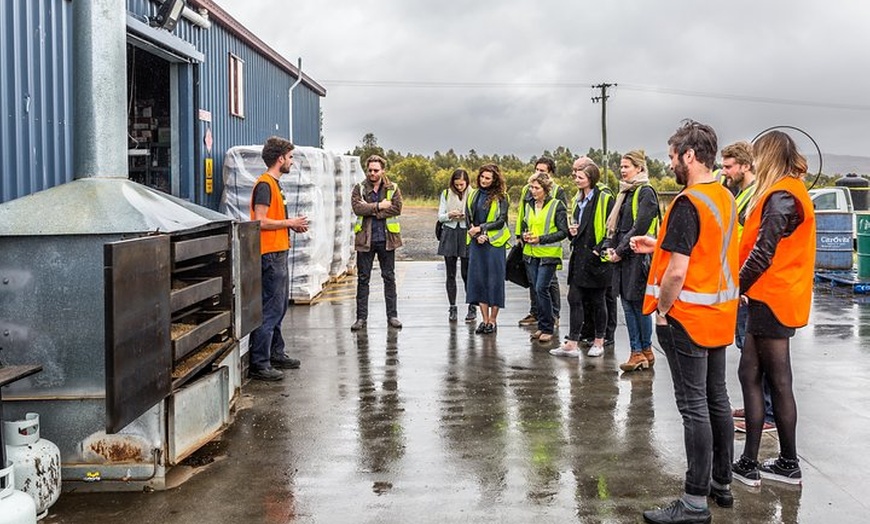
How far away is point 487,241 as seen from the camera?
9.07 metres

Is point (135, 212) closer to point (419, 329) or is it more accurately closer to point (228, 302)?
point (228, 302)

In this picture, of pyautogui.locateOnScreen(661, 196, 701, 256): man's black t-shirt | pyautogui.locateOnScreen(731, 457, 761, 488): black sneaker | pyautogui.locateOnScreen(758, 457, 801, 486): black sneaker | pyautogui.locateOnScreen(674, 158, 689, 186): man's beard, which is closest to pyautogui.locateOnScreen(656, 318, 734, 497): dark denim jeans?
pyautogui.locateOnScreen(661, 196, 701, 256): man's black t-shirt

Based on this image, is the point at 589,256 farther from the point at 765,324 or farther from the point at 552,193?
the point at 765,324

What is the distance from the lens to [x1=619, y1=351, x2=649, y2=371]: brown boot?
7258mm

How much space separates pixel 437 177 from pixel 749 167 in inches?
1700

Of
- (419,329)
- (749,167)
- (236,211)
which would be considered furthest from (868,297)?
(236,211)

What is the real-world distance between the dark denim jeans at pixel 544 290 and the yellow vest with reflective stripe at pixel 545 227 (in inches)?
4.9

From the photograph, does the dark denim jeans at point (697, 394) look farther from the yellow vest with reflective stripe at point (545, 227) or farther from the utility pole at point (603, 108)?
the utility pole at point (603, 108)

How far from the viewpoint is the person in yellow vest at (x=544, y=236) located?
841 cm

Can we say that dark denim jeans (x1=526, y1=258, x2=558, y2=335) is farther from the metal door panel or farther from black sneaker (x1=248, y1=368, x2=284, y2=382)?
the metal door panel

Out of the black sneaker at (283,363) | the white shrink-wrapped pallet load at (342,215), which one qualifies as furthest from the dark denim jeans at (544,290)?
the white shrink-wrapped pallet load at (342,215)

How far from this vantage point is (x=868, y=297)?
1287cm

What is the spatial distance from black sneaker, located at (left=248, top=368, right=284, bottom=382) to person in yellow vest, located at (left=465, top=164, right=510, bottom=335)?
291 centimetres

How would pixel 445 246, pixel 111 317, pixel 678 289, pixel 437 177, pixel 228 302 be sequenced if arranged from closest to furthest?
1. pixel 111 317
2. pixel 678 289
3. pixel 228 302
4. pixel 445 246
5. pixel 437 177
